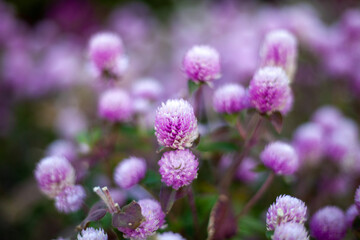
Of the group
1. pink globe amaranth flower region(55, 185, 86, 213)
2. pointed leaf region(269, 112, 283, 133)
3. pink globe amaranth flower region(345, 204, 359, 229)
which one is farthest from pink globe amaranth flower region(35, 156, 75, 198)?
pink globe amaranth flower region(345, 204, 359, 229)

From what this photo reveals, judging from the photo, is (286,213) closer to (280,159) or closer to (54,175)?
(280,159)

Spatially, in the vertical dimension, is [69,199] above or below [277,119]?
below

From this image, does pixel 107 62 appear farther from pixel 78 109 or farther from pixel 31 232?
pixel 78 109

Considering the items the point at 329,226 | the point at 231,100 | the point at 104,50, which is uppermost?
the point at 104,50

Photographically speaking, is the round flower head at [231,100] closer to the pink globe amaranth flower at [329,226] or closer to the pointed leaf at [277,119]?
the pointed leaf at [277,119]

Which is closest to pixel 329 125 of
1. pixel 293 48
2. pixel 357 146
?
pixel 357 146

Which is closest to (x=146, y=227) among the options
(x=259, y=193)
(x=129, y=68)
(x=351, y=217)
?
(x=259, y=193)

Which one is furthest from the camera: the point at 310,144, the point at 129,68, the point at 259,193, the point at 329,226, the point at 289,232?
the point at 129,68
